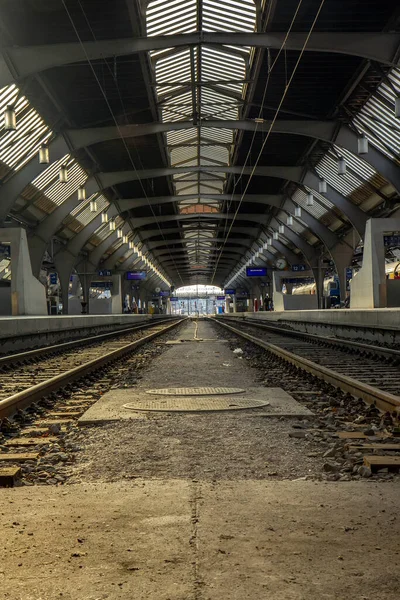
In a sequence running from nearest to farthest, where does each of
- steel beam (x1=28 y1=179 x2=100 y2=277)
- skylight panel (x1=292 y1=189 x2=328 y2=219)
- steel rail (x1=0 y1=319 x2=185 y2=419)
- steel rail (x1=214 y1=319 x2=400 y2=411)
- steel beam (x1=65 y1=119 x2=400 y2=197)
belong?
1. steel rail (x1=214 y1=319 x2=400 y2=411)
2. steel rail (x1=0 y1=319 x2=185 y2=419)
3. steel beam (x1=65 y1=119 x2=400 y2=197)
4. steel beam (x1=28 y1=179 x2=100 y2=277)
5. skylight panel (x1=292 y1=189 x2=328 y2=219)

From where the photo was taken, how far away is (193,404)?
6.46 meters

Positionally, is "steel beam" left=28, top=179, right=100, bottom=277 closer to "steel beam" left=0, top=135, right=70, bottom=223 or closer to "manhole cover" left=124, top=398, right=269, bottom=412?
"steel beam" left=0, top=135, right=70, bottom=223

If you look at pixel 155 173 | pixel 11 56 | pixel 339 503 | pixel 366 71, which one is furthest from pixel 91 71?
pixel 339 503

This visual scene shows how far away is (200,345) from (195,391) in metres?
11.2

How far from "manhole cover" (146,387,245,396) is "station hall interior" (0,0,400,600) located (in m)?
0.06

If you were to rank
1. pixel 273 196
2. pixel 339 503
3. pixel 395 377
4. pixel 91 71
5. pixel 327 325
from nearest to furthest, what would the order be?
1. pixel 339 503
2. pixel 395 377
3. pixel 91 71
4. pixel 327 325
5. pixel 273 196

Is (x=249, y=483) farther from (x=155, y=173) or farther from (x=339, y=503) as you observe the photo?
(x=155, y=173)

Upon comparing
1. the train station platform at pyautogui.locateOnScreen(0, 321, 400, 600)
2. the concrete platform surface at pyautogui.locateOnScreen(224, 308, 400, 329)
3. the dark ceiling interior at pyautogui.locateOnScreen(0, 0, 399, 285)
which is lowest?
the train station platform at pyautogui.locateOnScreen(0, 321, 400, 600)

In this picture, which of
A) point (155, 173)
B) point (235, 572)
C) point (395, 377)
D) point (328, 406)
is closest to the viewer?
point (235, 572)

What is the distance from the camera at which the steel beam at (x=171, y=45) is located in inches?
627

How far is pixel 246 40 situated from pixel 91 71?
17.4ft

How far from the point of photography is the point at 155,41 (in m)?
16.1

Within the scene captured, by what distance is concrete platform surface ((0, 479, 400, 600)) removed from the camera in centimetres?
206

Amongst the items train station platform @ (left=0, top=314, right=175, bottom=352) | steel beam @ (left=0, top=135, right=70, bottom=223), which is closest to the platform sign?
steel beam @ (left=0, top=135, right=70, bottom=223)
